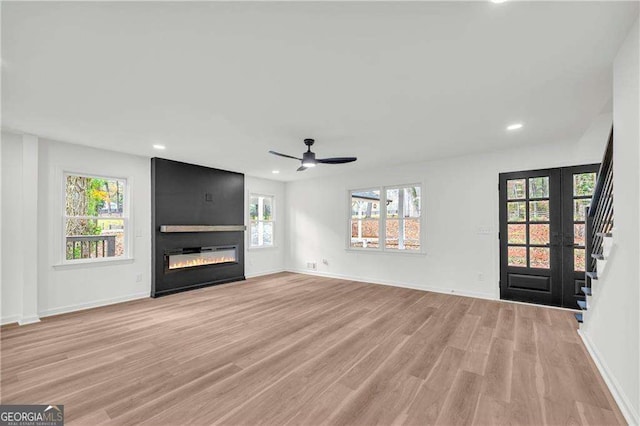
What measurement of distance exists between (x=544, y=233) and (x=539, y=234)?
0.07 meters

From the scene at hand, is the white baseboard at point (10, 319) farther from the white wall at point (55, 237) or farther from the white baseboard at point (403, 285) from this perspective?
the white baseboard at point (403, 285)

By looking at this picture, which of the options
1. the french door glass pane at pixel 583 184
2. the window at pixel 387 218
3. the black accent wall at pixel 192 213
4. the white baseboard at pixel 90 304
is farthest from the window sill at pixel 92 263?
the french door glass pane at pixel 583 184

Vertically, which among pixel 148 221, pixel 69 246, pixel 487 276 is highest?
pixel 148 221

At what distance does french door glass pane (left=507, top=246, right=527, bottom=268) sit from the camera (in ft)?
15.3

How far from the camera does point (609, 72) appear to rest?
94.1 inches

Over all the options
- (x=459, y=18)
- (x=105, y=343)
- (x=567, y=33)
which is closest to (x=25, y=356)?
(x=105, y=343)

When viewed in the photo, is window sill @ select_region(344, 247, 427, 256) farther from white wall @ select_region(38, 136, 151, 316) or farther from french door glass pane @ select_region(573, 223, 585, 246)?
white wall @ select_region(38, 136, 151, 316)

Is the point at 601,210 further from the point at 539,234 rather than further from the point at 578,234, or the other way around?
the point at 539,234

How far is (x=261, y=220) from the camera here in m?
7.58

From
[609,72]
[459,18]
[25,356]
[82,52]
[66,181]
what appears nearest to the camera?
[459,18]

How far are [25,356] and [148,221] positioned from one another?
2.78m

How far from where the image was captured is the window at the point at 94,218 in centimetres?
446

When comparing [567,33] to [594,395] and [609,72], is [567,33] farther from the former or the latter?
[594,395]

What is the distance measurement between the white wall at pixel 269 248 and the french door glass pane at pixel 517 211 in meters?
5.41
